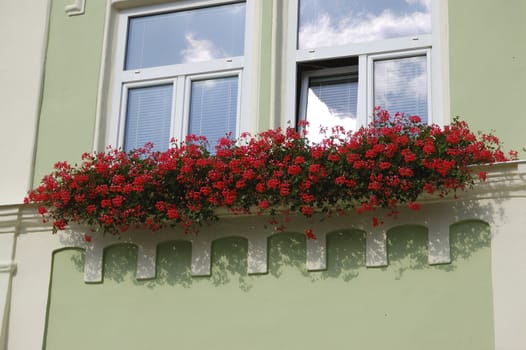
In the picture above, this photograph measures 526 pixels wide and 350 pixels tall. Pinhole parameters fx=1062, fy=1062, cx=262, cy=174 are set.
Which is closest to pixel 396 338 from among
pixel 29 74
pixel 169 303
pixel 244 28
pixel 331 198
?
pixel 331 198

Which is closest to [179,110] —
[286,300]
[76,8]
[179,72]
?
[179,72]

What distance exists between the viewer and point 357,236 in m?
8.23

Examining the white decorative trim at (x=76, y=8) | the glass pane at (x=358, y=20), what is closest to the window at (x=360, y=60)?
the glass pane at (x=358, y=20)

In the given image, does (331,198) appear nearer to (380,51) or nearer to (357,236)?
(357,236)

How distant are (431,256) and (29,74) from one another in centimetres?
423

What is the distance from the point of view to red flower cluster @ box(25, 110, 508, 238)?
25.8 feet

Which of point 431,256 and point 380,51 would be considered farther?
point 380,51

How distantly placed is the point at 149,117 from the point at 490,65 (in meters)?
3.09

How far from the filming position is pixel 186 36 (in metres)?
9.86

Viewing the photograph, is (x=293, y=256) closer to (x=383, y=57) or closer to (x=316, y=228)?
(x=316, y=228)

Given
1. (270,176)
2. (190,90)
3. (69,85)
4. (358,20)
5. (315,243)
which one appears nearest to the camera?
(270,176)

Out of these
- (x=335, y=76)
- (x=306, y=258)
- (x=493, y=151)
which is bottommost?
(x=306, y=258)

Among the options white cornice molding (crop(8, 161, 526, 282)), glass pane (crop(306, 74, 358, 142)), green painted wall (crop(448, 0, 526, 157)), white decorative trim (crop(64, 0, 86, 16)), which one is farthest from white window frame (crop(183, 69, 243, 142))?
green painted wall (crop(448, 0, 526, 157))

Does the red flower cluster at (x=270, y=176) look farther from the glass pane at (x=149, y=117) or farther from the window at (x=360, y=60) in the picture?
the glass pane at (x=149, y=117)
